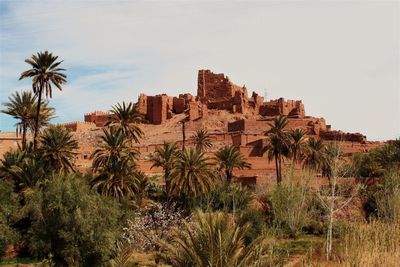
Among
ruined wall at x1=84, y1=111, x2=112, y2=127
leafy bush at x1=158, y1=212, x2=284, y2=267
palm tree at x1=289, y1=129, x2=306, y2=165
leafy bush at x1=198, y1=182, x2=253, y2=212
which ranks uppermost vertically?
ruined wall at x1=84, y1=111, x2=112, y2=127

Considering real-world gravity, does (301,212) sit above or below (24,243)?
above

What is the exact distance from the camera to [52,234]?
26.5 metres

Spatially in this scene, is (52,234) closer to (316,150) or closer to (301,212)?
(301,212)

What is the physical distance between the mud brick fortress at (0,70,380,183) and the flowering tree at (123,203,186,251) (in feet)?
66.7

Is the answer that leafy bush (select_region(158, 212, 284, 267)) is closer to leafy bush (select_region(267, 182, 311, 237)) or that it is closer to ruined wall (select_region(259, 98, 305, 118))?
leafy bush (select_region(267, 182, 311, 237))

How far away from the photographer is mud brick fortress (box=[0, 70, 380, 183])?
54562mm

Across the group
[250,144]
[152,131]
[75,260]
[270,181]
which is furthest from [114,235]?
[152,131]

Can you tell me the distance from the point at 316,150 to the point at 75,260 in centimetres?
2315

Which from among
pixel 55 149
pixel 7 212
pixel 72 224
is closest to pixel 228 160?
pixel 55 149

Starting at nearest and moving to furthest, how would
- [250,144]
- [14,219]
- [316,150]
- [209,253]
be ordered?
[209,253] → [14,219] → [316,150] → [250,144]

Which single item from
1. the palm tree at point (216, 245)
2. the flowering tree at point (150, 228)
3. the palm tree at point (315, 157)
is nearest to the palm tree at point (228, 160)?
the flowering tree at point (150, 228)

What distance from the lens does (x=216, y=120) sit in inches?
2574

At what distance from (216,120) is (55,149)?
3783cm

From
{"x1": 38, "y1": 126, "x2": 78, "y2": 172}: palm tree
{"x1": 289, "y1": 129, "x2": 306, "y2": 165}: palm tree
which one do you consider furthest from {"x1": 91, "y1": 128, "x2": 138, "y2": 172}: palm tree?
{"x1": 289, "y1": 129, "x2": 306, "y2": 165}: palm tree
